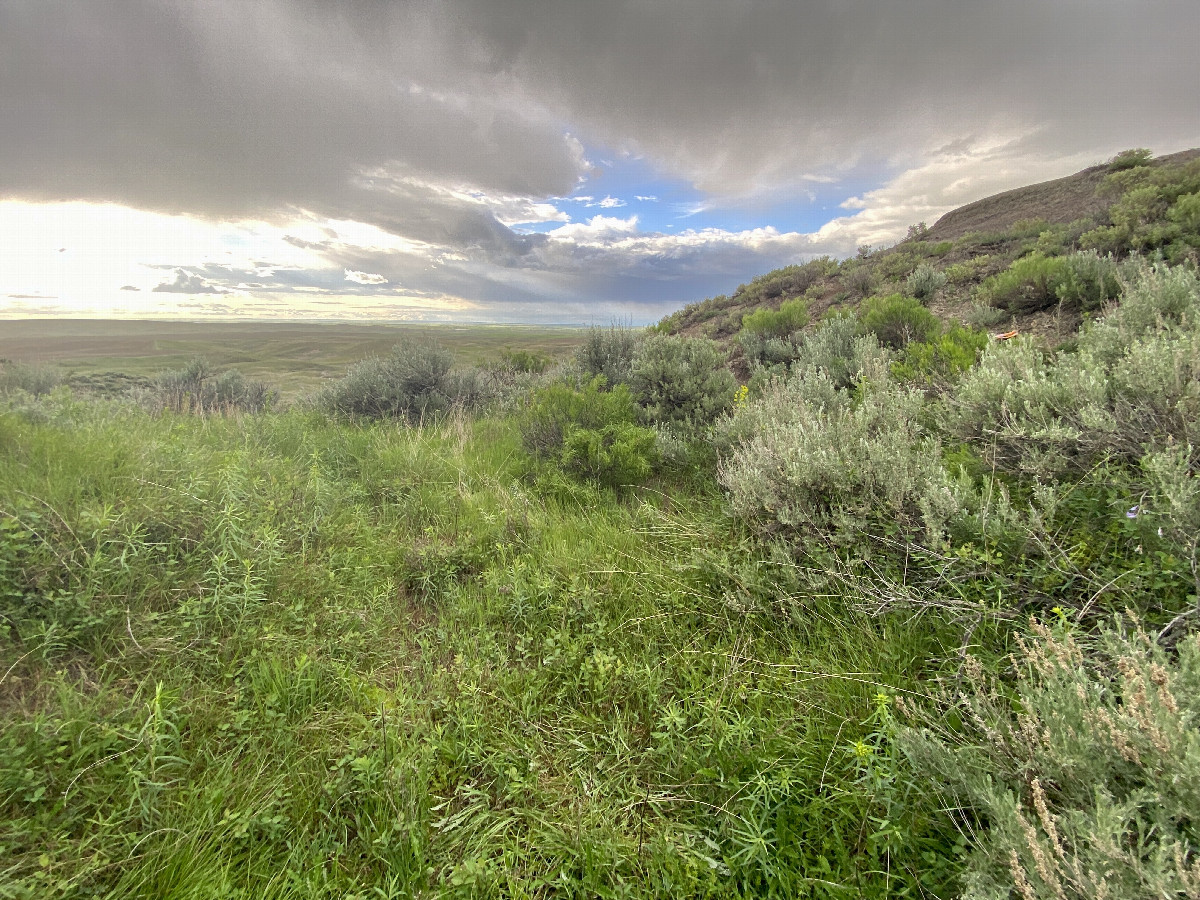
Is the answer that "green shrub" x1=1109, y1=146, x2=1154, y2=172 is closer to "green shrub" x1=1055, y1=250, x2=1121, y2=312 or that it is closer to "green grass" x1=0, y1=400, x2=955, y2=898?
"green shrub" x1=1055, y1=250, x2=1121, y2=312

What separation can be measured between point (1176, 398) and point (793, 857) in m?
2.91

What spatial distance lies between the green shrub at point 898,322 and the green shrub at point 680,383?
2.10m

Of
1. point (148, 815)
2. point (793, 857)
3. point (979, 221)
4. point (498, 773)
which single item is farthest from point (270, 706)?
point (979, 221)

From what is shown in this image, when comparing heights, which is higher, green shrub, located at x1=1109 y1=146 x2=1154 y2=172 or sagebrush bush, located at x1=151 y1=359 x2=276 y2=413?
green shrub, located at x1=1109 y1=146 x2=1154 y2=172

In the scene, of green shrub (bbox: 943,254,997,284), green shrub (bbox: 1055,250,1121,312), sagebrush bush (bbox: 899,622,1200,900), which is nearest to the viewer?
sagebrush bush (bbox: 899,622,1200,900)

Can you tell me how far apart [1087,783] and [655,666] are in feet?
5.01

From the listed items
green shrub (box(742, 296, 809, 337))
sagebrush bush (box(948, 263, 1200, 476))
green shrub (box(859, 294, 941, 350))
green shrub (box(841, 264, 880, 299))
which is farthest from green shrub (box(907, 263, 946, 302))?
sagebrush bush (box(948, 263, 1200, 476))

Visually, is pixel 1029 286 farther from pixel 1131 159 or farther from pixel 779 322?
pixel 1131 159

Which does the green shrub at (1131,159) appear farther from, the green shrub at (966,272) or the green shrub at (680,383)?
the green shrub at (680,383)

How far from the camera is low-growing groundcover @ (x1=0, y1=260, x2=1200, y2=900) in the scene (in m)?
1.46

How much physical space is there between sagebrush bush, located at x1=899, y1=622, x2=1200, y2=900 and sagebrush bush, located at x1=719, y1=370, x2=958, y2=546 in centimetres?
102

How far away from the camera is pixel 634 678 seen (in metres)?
2.34

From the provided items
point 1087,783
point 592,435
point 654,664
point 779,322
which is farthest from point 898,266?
point 1087,783

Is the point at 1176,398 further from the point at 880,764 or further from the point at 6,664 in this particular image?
the point at 6,664
